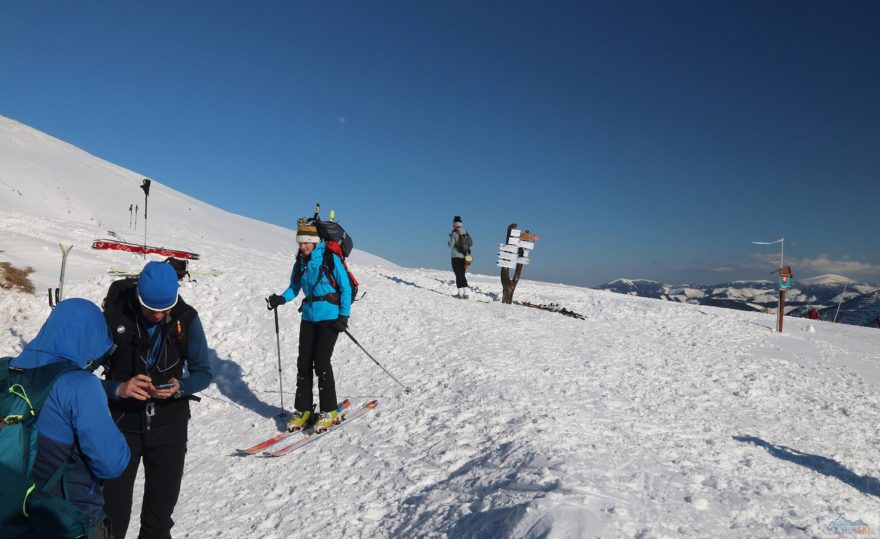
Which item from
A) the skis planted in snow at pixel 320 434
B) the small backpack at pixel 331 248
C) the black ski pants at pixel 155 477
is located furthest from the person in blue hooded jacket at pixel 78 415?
the small backpack at pixel 331 248

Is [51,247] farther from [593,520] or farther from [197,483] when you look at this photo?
[593,520]

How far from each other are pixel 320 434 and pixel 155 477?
2.85 m

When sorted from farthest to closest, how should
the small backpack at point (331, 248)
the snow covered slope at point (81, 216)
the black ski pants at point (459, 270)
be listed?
the black ski pants at point (459, 270), the snow covered slope at point (81, 216), the small backpack at point (331, 248)

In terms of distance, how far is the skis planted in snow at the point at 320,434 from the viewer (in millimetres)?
5867

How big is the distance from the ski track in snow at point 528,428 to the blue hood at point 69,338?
279cm

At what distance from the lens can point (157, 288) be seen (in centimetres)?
312

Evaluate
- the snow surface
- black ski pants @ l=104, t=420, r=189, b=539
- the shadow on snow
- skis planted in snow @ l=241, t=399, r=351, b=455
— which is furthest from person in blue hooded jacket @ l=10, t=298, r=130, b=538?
the shadow on snow

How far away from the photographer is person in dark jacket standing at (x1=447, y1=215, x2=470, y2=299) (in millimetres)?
14531

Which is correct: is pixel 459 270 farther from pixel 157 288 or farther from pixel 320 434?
pixel 157 288

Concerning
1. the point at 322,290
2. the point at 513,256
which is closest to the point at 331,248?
the point at 322,290

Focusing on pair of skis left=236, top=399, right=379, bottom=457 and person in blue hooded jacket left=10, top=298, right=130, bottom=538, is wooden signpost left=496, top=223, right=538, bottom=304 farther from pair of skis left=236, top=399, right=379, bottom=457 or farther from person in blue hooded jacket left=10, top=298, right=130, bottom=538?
person in blue hooded jacket left=10, top=298, right=130, bottom=538

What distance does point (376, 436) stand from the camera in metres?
6.16

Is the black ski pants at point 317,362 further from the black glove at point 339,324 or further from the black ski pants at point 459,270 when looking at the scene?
the black ski pants at point 459,270

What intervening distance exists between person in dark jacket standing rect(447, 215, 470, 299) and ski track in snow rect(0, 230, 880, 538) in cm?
203
